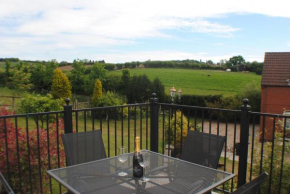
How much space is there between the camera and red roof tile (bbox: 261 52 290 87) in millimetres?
14969

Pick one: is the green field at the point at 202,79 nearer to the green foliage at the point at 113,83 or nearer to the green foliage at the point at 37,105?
the green foliage at the point at 113,83

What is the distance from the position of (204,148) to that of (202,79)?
22014 mm

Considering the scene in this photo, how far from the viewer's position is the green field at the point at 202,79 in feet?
72.6

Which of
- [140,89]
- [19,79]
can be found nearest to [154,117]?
[140,89]

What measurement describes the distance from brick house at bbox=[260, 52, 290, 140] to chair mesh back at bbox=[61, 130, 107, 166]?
14483 mm

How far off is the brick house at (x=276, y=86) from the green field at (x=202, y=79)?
5315mm

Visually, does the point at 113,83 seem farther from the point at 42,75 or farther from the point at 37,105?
the point at 37,105

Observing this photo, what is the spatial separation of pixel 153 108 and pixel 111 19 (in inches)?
384

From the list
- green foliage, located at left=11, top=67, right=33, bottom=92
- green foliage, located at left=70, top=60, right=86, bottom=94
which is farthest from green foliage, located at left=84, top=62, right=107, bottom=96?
green foliage, located at left=11, top=67, right=33, bottom=92

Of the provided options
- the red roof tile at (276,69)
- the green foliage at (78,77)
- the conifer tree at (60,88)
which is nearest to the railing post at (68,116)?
the red roof tile at (276,69)

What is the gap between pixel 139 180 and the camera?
170 cm

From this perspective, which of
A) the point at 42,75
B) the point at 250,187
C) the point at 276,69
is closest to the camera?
the point at 250,187

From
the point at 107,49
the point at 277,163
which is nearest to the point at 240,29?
the point at 107,49

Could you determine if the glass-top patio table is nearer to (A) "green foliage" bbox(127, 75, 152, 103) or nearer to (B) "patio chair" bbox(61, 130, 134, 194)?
(B) "patio chair" bbox(61, 130, 134, 194)
